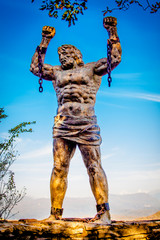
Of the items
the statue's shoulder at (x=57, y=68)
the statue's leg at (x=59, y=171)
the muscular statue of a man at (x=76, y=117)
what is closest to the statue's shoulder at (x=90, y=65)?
the muscular statue of a man at (x=76, y=117)

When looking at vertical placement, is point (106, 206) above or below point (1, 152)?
Answer: below

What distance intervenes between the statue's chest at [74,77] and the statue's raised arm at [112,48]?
22cm

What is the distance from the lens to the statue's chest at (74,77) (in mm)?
5082

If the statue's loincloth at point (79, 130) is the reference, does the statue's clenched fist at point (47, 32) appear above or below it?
above

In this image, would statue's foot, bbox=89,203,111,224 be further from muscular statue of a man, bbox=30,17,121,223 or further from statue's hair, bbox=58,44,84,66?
statue's hair, bbox=58,44,84,66

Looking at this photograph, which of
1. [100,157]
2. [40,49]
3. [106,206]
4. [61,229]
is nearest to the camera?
[61,229]

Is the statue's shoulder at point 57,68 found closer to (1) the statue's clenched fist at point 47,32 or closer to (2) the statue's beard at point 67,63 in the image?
(2) the statue's beard at point 67,63

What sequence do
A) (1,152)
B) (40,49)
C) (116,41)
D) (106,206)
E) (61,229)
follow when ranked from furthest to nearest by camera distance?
1. (1,152)
2. (40,49)
3. (116,41)
4. (106,206)
5. (61,229)

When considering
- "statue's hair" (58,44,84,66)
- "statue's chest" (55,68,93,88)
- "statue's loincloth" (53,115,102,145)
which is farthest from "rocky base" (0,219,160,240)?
Answer: "statue's hair" (58,44,84,66)

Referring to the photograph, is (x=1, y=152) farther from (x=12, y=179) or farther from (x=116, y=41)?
(x=116, y=41)

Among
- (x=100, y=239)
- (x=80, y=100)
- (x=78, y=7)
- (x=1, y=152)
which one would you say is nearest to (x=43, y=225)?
(x=100, y=239)

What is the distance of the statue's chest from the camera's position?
508 centimetres

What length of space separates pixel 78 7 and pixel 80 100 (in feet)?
5.87

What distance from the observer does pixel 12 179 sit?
8.35 meters
